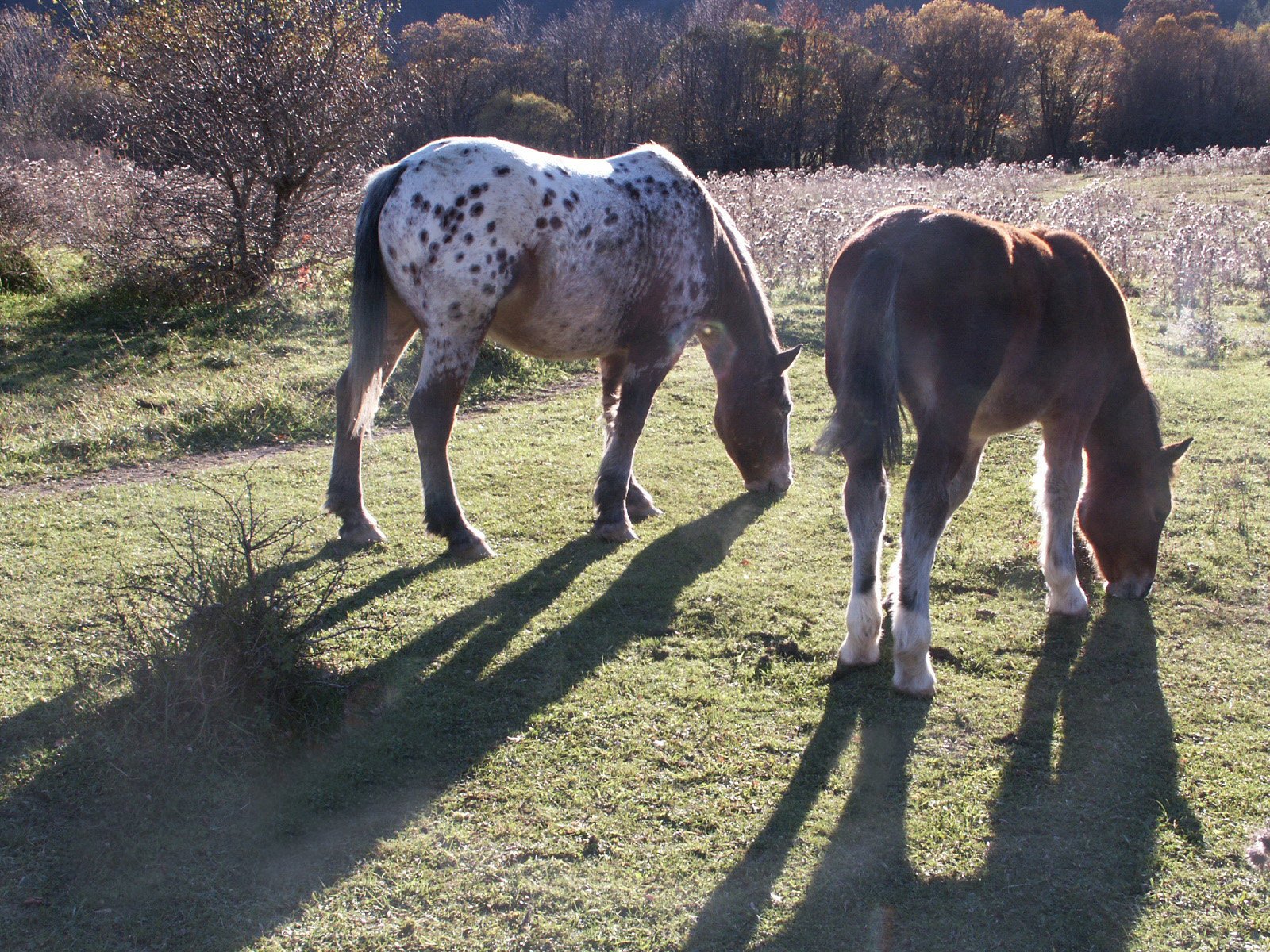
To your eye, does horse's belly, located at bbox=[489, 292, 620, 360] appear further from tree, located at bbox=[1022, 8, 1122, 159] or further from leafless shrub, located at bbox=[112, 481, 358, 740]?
tree, located at bbox=[1022, 8, 1122, 159]

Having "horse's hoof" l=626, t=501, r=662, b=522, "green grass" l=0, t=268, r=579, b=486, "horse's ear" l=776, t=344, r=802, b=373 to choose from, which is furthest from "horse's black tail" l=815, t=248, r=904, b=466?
"green grass" l=0, t=268, r=579, b=486

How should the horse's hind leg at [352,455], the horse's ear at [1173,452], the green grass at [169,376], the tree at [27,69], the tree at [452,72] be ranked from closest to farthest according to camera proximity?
the horse's ear at [1173,452] → the horse's hind leg at [352,455] → the green grass at [169,376] → the tree at [27,69] → the tree at [452,72]

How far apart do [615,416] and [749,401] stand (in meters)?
0.86

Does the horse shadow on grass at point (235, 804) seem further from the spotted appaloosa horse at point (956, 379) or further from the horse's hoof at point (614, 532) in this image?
the spotted appaloosa horse at point (956, 379)

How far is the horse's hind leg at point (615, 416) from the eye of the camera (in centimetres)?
593

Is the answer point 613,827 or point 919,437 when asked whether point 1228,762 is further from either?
point 613,827

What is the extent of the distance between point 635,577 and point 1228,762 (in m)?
2.76

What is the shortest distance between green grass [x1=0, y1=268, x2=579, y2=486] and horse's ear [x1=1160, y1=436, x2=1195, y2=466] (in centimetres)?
557

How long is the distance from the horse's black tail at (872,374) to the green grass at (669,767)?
1079mm

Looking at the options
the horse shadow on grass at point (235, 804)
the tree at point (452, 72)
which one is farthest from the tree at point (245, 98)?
the tree at point (452, 72)

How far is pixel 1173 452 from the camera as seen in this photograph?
4312 millimetres

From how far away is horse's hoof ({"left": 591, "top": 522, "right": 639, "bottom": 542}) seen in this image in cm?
548

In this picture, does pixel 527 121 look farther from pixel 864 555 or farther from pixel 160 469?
pixel 864 555

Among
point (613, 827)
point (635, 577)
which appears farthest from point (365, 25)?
point (613, 827)
